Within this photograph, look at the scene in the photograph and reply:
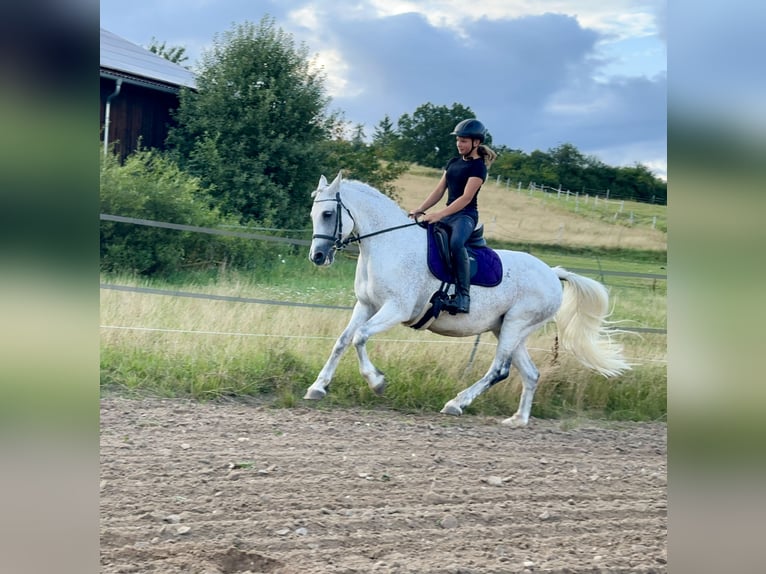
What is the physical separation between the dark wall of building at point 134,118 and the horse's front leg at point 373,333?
457cm

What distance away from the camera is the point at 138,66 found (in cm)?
866

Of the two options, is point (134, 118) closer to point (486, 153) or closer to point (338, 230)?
point (338, 230)

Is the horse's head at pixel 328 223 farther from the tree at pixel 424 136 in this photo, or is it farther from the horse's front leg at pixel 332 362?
the tree at pixel 424 136

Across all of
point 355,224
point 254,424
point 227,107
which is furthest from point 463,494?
point 227,107

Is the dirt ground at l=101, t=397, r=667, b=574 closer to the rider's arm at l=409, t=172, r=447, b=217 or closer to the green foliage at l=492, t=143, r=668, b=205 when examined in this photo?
the rider's arm at l=409, t=172, r=447, b=217

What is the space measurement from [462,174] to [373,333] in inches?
46.0

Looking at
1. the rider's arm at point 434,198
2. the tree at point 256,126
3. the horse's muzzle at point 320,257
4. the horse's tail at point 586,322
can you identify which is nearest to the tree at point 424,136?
the tree at point 256,126

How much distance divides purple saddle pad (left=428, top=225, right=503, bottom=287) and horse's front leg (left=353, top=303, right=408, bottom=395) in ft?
1.22

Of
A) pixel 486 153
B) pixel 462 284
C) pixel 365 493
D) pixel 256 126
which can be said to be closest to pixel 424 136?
pixel 256 126

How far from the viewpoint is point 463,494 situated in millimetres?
3723

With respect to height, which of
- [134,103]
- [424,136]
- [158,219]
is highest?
[134,103]

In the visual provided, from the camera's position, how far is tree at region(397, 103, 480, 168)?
6898 millimetres
